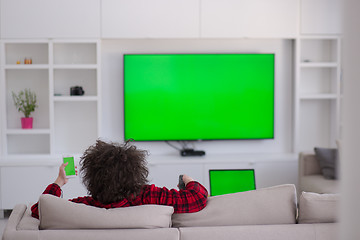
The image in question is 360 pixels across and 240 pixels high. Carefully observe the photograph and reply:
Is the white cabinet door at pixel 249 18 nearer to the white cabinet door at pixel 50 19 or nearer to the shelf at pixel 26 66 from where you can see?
the white cabinet door at pixel 50 19

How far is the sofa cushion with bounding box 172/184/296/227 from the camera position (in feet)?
6.40

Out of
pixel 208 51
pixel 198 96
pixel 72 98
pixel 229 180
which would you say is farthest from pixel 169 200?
pixel 208 51

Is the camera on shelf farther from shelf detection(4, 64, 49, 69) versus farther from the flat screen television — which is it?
the flat screen television

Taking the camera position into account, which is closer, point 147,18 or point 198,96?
point 147,18

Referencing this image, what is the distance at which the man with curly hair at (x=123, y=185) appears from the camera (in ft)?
6.41

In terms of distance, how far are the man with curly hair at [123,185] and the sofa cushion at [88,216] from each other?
0.33 ft

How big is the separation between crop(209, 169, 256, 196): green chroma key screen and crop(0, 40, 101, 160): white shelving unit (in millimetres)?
1686

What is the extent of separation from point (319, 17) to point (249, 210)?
12.4ft

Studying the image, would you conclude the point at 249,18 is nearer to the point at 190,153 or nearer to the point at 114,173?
the point at 190,153

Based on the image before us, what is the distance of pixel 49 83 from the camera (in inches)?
197

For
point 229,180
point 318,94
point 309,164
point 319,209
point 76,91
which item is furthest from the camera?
point 318,94

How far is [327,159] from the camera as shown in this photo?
470 cm

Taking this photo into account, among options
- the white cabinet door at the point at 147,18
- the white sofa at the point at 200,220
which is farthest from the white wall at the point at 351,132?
the white cabinet door at the point at 147,18

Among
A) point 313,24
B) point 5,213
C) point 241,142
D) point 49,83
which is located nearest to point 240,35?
point 313,24
